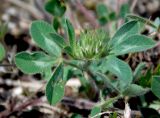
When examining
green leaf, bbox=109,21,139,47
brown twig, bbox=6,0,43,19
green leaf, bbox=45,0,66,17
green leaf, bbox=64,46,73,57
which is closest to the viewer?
green leaf, bbox=64,46,73,57

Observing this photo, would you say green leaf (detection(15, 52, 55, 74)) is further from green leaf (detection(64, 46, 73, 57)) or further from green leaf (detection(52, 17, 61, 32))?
green leaf (detection(52, 17, 61, 32))

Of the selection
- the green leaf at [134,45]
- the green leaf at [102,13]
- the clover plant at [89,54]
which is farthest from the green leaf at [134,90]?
the green leaf at [102,13]

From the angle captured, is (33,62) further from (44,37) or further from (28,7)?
(28,7)

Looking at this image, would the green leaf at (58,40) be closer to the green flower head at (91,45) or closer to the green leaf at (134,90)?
the green flower head at (91,45)

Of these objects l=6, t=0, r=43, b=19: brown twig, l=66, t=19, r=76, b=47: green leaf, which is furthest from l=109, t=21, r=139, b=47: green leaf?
l=6, t=0, r=43, b=19: brown twig

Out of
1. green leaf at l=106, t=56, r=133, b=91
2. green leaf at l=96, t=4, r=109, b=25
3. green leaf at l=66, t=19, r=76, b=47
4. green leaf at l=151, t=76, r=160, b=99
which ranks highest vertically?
green leaf at l=66, t=19, r=76, b=47

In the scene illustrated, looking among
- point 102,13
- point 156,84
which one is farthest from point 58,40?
point 102,13
